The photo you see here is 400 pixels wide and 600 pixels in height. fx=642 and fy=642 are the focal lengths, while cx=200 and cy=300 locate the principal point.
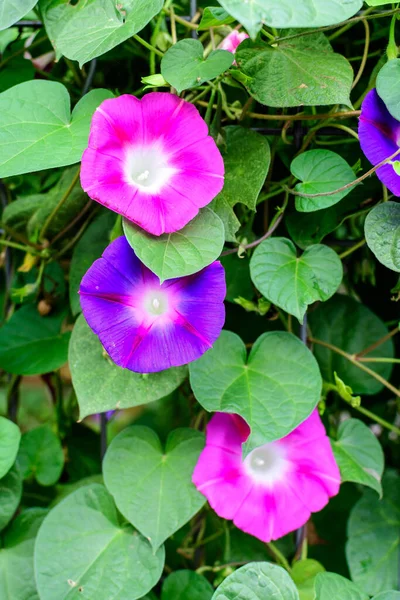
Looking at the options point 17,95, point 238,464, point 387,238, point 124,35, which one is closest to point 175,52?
point 124,35

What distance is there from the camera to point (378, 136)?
0.74m

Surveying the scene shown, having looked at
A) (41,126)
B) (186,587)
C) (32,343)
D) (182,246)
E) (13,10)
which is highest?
(13,10)

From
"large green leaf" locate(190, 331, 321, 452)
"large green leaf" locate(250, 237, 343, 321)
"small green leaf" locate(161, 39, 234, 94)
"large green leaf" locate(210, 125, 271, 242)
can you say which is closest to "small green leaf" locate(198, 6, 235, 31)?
"small green leaf" locate(161, 39, 234, 94)

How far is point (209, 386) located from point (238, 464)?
0.44 feet

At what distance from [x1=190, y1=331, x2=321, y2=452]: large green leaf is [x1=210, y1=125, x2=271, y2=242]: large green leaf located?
0.51 feet

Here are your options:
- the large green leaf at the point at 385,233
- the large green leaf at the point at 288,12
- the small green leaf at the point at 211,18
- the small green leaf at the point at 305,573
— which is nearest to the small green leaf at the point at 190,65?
the small green leaf at the point at 211,18

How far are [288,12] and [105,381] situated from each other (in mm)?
460

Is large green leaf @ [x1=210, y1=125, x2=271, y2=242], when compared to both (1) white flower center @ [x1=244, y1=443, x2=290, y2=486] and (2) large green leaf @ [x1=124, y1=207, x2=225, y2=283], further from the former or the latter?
(1) white flower center @ [x1=244, y1=443, x2=290, y2=486]

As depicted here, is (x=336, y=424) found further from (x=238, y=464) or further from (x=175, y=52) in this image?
(x=175, y=52)

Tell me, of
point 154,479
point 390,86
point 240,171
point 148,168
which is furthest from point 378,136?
point 154,479

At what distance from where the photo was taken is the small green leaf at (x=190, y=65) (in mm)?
687

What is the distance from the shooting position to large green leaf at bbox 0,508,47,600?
841 millimetres

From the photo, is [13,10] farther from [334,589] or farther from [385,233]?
[334,589]

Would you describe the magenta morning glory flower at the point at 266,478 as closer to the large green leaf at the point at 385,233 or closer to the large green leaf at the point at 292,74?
the large green leaf at the point at 385,233
